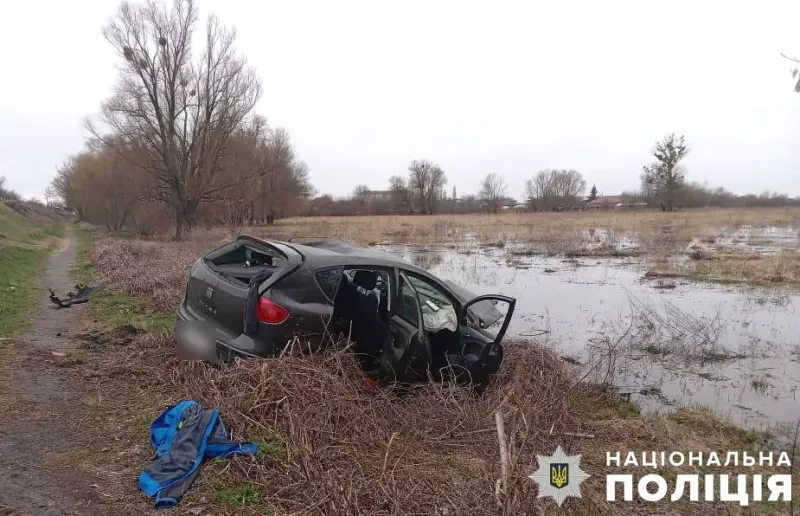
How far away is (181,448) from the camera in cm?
341

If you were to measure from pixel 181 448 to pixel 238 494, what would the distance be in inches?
23.0

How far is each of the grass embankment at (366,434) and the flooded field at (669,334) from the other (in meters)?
0.85

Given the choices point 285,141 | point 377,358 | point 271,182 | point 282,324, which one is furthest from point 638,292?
point 285,141

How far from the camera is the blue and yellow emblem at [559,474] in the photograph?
2650mm

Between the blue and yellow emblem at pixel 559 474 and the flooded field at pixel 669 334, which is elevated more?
the blue and yellow emblem at pixel 559 474

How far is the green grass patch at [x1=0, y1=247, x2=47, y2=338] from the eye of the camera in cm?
763

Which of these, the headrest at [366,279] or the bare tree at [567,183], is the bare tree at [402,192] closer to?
the bare tree at [567,183]

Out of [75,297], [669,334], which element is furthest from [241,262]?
[669,334]

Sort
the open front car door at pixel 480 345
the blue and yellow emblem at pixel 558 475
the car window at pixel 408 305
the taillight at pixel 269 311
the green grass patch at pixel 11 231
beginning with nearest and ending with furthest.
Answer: the blue and yellow emblem at pixel 558 475, the taillight at pixel 269 311, the car window at pixel 408 305, the open front car door at pixel 480 345, the green grass patch at pixel 11 231

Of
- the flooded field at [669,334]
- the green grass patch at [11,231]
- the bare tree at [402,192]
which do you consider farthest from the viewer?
the bare tree at [402,192]

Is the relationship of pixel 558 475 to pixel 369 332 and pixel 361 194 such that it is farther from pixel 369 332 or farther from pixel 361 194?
pixel 361 194

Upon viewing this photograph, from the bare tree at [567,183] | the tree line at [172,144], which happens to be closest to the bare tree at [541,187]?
the bare tree at [567,183]

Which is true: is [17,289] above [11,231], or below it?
below

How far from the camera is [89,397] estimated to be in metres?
4.68
